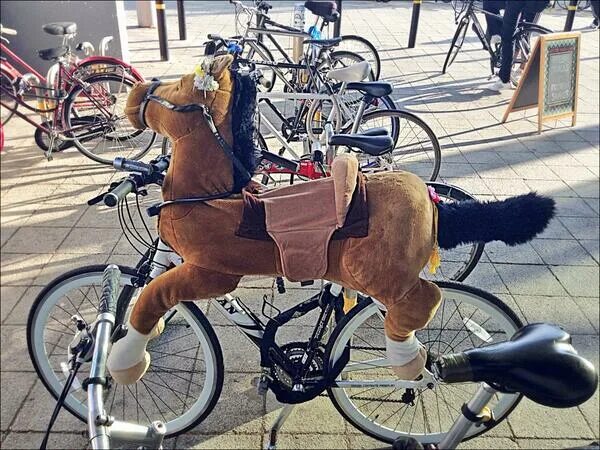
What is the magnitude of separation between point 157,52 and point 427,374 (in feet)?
24.7

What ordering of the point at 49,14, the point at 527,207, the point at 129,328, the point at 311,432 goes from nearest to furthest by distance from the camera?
the point at 527,207 → the point at 129,328 → the point at 311,432 → the point at 49,14

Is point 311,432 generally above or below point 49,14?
below

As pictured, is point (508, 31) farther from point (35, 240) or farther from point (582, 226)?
point (35, 240)

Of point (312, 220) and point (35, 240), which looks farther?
point (35, 240)

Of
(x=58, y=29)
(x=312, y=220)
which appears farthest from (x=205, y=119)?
(x=58, y=29)

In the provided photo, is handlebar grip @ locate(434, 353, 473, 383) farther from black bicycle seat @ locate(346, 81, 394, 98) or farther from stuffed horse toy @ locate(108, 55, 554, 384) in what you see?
black bicycle seat @ locate(346, 81, 394, 98)

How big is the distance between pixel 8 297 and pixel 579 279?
389cm

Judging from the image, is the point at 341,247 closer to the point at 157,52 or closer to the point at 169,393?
the point at 169,393

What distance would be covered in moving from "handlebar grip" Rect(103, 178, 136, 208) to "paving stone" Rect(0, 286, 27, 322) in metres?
1.89


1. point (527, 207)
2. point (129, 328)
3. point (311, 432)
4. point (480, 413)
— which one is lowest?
point (311, 432)

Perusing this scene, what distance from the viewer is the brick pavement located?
262cm

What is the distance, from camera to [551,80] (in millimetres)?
6031

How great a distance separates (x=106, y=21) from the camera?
6492 millimetres

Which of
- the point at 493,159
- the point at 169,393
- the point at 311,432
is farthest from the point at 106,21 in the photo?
the point at 311,432
